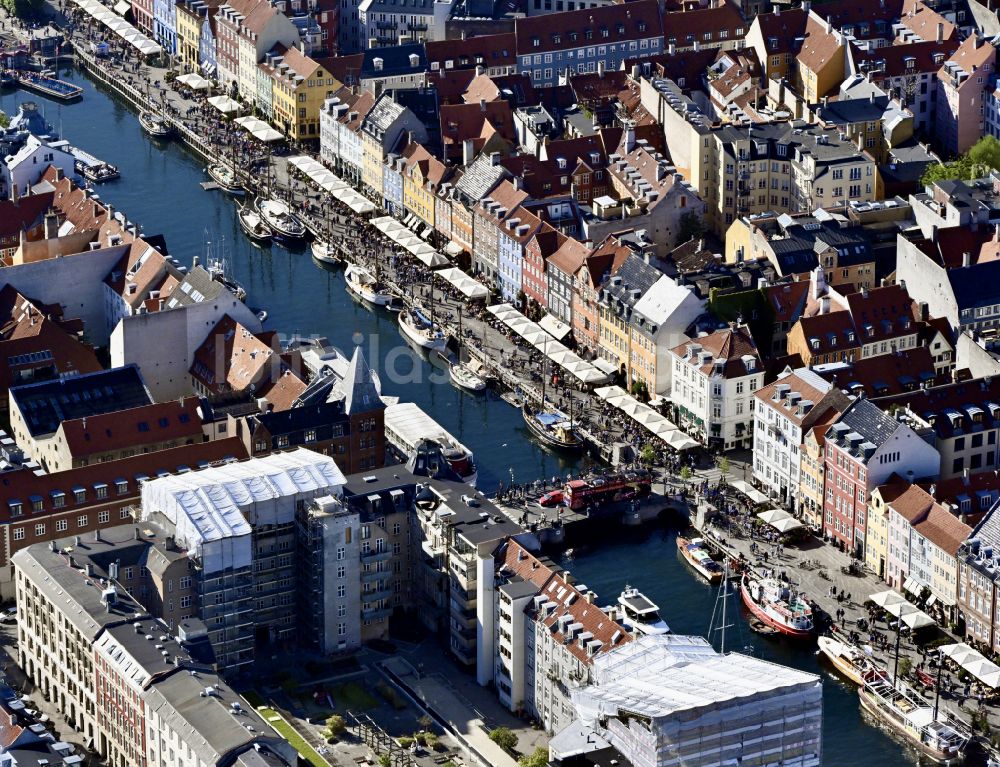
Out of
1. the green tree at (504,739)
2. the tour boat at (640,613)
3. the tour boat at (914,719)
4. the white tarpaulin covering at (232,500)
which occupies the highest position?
the white tarpaulin covering at (232,500)

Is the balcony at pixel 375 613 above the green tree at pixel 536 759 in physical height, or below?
above

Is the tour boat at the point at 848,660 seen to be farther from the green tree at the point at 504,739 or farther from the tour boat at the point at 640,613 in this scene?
the green tree at the point at 504,739

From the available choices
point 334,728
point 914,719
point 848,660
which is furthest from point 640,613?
point 334,728

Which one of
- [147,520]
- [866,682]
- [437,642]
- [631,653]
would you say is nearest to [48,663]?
[147,520]

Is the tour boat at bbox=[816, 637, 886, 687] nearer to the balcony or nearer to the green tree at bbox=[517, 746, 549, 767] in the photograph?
the green tree at bbox=[517, 746, 549, 767]

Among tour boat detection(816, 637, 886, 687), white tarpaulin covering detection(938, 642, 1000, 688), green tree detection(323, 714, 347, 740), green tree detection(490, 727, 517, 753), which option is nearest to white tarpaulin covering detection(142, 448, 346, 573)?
green tree detection(323, 714, 347, 740)

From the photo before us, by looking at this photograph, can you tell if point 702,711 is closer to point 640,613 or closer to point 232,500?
point 640,613

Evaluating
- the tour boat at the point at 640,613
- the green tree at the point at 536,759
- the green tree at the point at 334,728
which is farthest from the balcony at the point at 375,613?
the green tree at the point at 536,759
